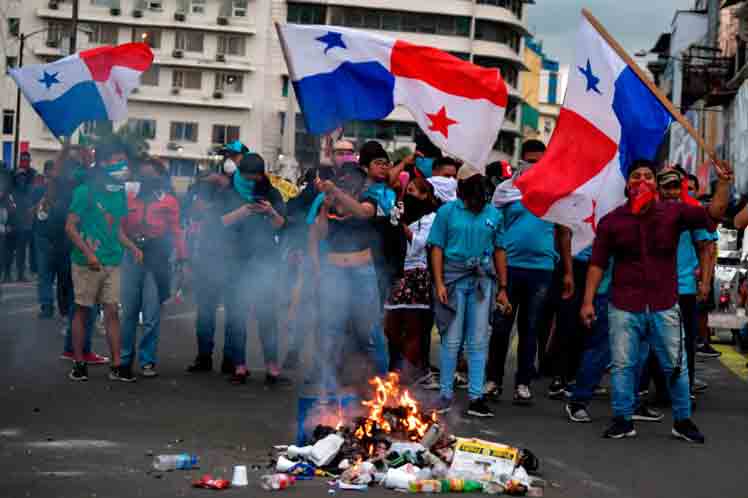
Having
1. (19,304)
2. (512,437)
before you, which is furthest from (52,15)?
(512,437)

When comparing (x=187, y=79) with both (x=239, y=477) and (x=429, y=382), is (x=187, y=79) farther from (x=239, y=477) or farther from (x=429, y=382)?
(x=239, y=477)

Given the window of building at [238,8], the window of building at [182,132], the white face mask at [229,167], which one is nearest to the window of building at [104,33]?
the white face mask at [229,167]

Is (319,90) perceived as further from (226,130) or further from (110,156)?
(226,130)

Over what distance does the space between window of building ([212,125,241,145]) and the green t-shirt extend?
68683 mm

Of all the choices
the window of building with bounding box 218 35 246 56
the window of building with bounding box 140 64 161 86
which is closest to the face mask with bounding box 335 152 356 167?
the window of building with bounding box 140 64 161 86

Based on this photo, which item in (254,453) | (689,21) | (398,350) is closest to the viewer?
(254,453)

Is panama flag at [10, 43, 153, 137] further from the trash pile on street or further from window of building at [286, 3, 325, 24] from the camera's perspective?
window of building at [286, 3, 325, 24]

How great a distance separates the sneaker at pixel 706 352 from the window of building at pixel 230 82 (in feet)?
217

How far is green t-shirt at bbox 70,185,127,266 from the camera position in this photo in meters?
11.4

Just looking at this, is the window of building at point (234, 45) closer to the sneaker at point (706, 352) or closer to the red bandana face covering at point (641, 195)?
the sneaker at point (706, 352)

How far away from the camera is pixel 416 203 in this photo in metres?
11.7

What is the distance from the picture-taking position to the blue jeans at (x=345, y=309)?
31.8 feet

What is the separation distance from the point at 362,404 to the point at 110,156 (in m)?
4.03

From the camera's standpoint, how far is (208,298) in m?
12.0
